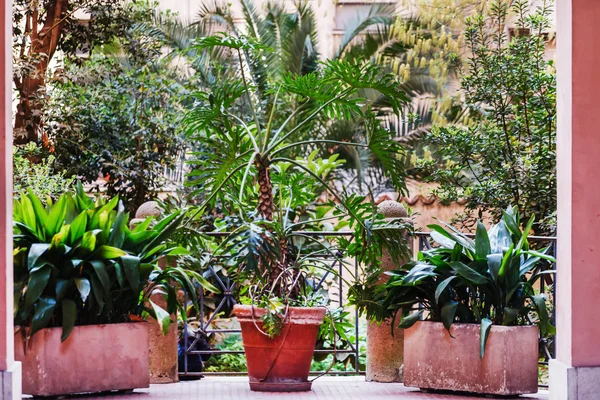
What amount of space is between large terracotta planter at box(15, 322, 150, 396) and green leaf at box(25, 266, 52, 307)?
0.94 feet

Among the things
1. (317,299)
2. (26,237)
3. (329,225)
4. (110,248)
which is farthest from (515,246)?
(329,225)

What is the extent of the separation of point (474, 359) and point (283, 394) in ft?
4.65

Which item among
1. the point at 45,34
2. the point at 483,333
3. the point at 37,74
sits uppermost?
the point at 45,34

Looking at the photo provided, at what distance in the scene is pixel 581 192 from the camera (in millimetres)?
5680

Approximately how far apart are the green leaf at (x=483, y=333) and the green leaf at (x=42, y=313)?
295 cm

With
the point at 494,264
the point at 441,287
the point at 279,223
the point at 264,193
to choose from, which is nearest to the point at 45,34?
the point at 264,193

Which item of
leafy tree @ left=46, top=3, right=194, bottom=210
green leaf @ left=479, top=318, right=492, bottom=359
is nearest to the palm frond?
leafy tree @ left=46, top=3, right=194, bottom=210

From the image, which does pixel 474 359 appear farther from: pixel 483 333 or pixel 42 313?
pixel 42 313

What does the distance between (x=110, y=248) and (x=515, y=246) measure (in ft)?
9.65

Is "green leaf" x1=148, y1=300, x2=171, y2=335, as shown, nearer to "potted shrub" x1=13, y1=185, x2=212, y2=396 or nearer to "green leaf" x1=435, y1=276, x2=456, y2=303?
"potted shrub" x1=13, y1=185, x2=212, y2=396

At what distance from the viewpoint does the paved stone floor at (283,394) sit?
6598mm

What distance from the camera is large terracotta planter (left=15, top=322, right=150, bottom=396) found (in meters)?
6.21

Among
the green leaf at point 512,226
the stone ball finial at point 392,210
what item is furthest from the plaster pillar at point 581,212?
the stone ball finial at point 392,210

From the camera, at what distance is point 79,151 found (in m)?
13.3
